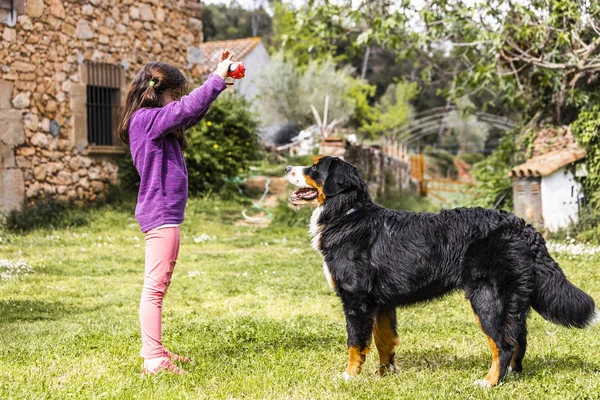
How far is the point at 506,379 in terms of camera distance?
14.0ft

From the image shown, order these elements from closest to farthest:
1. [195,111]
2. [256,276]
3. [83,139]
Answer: [195,111] → [256,276] → [83,139]

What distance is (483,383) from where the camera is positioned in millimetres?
4172

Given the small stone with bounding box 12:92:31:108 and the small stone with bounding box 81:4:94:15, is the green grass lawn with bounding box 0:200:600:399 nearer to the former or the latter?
the small stone with bounding box 12:92:31:108

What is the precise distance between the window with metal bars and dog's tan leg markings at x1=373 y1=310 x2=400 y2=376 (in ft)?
35.6

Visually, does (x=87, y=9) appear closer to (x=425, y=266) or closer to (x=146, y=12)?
(x=146, y=12)

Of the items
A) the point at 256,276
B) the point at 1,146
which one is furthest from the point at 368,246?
the point at 1,146

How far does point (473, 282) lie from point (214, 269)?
18.3 ft

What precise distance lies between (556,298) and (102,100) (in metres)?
12.3

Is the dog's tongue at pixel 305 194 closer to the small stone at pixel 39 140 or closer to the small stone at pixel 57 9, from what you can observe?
the small stone at pixel 39 140

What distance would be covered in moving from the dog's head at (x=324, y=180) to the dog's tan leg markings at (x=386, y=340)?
0.88 meters

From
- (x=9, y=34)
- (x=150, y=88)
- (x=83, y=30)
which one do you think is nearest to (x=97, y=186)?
(x=83, y=30)

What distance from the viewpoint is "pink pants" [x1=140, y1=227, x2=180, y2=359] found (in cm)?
442

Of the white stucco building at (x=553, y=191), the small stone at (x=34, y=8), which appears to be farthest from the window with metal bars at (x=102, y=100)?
the white stucco building at (x=553, y=191)

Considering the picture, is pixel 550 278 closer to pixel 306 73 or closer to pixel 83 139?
pixel 83 139
